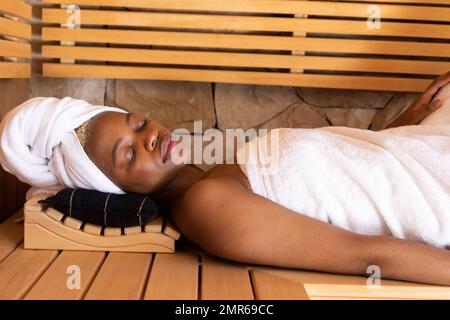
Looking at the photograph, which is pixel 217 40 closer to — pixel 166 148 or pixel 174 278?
pixel 166 148

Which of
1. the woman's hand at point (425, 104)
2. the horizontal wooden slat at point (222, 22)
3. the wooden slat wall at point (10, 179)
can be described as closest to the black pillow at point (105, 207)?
the wooden slat wall at point (10, 179)

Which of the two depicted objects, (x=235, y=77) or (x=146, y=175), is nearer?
(x=146, y=175)

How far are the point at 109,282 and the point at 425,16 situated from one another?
5.25 ft

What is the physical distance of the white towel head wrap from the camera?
164cm

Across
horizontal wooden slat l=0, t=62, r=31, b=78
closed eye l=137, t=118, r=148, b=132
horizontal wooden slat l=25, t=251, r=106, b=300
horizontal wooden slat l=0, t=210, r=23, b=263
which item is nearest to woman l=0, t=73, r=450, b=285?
closed eye l=137, t=118, r=148, b=132

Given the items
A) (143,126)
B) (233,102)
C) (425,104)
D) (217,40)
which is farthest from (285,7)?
(143,126)

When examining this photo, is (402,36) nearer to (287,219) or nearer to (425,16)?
(425,16)

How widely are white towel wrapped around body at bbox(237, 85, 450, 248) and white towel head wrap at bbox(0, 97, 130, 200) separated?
1.58 ft

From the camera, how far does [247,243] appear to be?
1.44 metres

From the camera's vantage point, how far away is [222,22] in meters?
2.15

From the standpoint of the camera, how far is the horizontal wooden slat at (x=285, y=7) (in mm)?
2146

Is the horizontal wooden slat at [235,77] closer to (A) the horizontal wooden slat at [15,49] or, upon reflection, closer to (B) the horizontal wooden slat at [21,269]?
(A) the horizontal wooden slat at [15,49]

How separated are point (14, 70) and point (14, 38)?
159 mm

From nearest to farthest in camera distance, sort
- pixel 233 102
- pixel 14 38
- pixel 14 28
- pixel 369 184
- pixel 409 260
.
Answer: pixel 409 260
pixel 369 184
pixel 14 28
pixel 14 38
pixel 233 102
